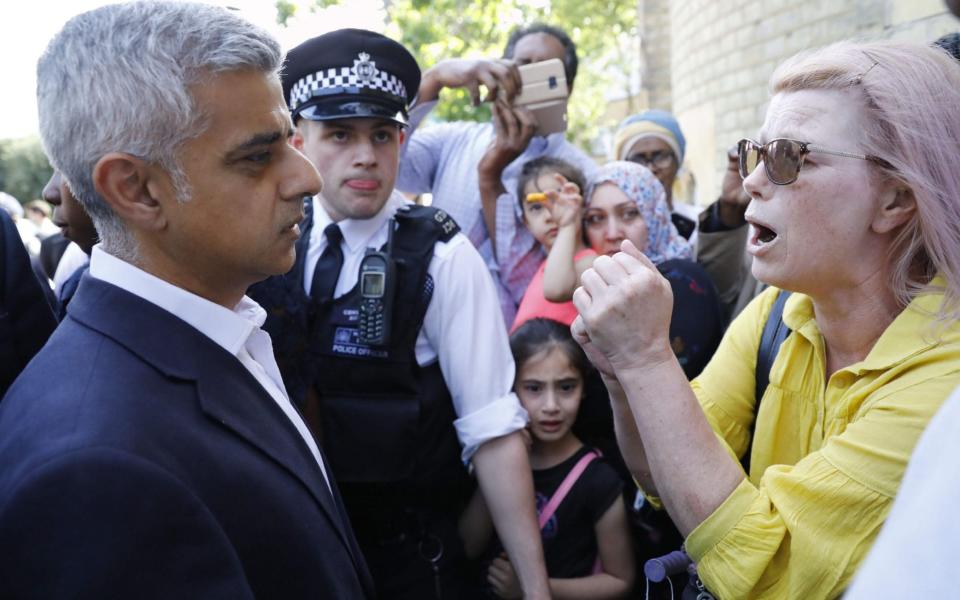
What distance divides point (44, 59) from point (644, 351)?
1.17 metres

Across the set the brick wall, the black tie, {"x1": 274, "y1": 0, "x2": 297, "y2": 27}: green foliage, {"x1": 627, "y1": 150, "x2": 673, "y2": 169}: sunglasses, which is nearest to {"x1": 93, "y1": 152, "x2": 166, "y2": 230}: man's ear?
the black tie

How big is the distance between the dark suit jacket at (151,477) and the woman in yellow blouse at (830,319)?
0.67 metres

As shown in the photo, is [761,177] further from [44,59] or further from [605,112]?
[605,112]

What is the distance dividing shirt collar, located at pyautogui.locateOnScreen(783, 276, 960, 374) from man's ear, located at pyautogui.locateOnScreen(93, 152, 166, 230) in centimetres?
134

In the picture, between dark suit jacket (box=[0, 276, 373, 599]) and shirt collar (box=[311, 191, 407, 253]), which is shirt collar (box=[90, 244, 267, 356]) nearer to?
dark suit jacket (box=[0, 276, 373, 599])

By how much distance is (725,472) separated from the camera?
1382mm

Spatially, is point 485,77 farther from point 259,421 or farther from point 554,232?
point 259,421

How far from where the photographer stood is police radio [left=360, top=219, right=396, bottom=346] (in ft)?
6.87

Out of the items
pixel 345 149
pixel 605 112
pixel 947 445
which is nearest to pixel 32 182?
pixel 605 112

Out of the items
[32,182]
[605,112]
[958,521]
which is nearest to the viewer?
[958,521]

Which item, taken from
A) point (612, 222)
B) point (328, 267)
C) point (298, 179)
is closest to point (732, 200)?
point (612, 222)

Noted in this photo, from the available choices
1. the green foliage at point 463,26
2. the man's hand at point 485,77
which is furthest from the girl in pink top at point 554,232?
the green foliage at point 463,26

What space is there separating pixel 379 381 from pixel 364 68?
970 mm

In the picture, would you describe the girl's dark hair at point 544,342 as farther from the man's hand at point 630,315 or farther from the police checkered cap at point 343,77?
the man's hand at point 630,315
